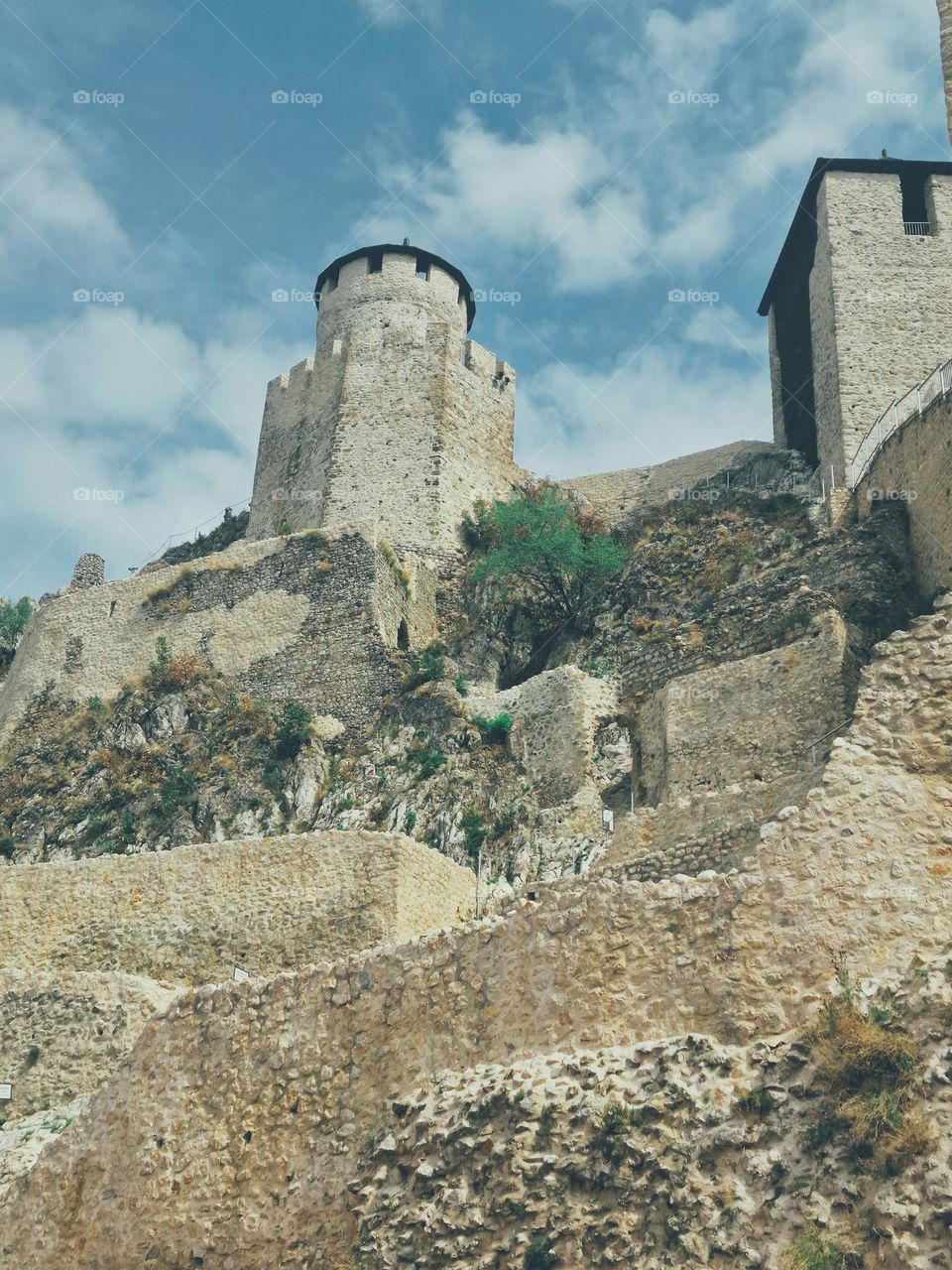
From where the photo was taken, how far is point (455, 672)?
3059 centimetres

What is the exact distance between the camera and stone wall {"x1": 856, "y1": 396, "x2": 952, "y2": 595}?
21.8m

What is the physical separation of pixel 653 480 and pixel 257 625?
36.1 feet

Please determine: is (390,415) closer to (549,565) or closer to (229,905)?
(549,565)

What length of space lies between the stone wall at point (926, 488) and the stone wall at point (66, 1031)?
40.4 ft

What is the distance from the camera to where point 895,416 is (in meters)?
28.9

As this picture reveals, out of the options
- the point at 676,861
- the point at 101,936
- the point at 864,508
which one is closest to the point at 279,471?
the point at 864,508

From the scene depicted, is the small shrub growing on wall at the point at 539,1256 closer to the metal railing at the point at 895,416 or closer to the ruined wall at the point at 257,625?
the metal railing at the point at 895,416

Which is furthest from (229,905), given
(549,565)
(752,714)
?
(549,565)

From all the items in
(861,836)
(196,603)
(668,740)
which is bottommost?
(861,836)

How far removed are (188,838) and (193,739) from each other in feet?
12.0

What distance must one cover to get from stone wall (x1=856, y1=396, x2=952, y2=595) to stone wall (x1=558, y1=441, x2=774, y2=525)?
39.5ft

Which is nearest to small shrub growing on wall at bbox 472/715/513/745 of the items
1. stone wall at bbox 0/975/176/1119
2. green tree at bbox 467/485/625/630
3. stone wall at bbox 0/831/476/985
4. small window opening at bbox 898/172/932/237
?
green tree at bbox 467/485/625/630

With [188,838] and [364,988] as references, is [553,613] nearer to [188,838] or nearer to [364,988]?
[188,838]

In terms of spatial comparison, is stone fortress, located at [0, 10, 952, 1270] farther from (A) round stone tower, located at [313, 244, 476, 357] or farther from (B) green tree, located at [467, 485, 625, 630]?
(A) round stone tower, located at [313, 244, 476, 357]
